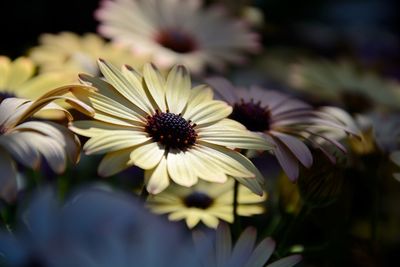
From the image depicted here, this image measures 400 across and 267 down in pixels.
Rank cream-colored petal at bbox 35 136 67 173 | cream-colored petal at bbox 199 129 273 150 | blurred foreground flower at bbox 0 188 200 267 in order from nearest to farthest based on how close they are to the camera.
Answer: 1. blurred foreground flower at bbox 0 188 200 267
2. cream-colored petal at bbox 35 136 67 173
3. cream-colored petal at bbox 199 129 273 150

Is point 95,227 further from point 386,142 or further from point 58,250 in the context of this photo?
point 386,142

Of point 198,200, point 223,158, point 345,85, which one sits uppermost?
point 223,158

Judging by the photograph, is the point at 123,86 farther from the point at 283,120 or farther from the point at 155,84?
the point at 283,120

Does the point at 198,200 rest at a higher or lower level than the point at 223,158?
lower

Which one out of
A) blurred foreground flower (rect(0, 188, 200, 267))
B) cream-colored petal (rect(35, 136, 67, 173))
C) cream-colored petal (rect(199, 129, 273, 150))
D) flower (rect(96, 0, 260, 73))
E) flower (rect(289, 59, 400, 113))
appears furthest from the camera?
flower (rect(289, 59, 400, 113))

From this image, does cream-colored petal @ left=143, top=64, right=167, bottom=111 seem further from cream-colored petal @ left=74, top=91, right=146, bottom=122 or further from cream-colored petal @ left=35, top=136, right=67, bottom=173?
cream-colored petal @ left=35, top=136, right=67, bottom=173

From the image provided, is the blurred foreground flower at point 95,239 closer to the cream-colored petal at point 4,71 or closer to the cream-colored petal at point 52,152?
the cream-colored petal at point 52,152

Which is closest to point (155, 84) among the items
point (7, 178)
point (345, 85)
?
point (7, 178)

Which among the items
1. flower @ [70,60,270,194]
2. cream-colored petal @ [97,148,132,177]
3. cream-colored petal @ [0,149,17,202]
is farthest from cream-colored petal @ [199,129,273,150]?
cream-colored petal @ [0,149,17,202]
